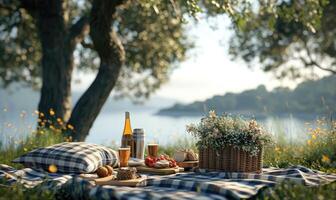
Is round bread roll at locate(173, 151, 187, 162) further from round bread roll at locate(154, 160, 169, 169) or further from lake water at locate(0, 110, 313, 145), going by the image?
lake water at locate(0, 110, 313, 145)

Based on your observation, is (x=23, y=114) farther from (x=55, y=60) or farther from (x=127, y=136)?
(x=127, y=136)

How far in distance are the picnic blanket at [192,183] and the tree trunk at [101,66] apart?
15.0 feet

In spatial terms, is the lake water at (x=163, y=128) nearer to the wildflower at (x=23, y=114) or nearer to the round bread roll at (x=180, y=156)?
the wildflower at (x=23, y=114)

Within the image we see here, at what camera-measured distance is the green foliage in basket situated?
597 cm

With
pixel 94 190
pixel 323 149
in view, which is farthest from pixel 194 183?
pixel 323 149

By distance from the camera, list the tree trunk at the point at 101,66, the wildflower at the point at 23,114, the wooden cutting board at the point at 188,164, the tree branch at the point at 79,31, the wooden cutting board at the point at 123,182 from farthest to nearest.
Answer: the tree branch at the point at 79,31 < the tree trunk at the point at 101,66 < the wildflower at the point at 23,114 < the wooden cutting board at the point at 188,164 < the wooden cutting board at the point at 123,182

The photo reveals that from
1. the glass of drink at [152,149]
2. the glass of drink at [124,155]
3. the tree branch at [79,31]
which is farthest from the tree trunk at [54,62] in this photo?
the glass of drink at [124,155]

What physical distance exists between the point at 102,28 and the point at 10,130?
2.64 m

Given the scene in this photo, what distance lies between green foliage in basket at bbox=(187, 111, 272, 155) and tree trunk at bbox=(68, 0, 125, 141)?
15.9 feet

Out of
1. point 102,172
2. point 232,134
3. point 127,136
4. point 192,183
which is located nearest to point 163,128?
point 127,136

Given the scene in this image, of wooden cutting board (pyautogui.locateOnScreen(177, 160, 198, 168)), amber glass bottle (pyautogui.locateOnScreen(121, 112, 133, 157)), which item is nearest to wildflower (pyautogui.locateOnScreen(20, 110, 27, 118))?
amber glass bottle (pyautogui.locateOnScreen(121, 112, 133, 157))

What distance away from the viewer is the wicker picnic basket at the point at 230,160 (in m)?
6.04

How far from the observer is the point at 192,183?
17.0 feet

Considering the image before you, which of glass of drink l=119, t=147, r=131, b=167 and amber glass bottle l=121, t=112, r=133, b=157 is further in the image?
amber glass bottle l=121, t=112, r=133, b=157
